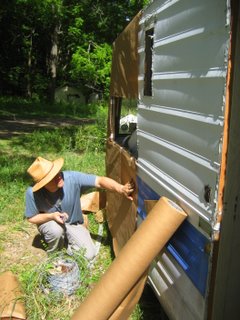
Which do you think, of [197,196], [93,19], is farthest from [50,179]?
[93,19]

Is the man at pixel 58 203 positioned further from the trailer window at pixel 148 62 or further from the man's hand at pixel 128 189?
the trailer window at pixel 148 62

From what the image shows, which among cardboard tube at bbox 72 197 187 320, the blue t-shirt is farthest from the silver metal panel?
the blue t-shirt

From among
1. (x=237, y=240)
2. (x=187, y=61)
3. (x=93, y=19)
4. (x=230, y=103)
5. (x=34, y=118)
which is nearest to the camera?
(x=230, y=103)

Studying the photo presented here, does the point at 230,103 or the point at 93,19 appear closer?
the point at 230,103

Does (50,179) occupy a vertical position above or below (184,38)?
below

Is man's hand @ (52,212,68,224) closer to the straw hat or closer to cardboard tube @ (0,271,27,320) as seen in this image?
the straw hat

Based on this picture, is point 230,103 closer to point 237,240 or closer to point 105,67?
point 237,240

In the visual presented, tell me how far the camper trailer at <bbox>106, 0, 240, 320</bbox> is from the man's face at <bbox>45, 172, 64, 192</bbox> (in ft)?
3.77

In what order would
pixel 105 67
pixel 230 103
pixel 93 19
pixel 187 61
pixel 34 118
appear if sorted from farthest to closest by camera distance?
pixel 93 19
pixel 105 67
pixel 34 118
pixel 187 61
pixel 230 103

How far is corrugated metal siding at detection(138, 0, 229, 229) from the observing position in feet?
7.21

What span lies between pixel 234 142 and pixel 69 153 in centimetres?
838

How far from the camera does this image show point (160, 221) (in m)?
2.64

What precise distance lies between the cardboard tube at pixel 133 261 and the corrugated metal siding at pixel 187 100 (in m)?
0.13

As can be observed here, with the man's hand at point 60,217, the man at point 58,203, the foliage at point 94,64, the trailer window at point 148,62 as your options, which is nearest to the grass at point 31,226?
the man at point 58,203
